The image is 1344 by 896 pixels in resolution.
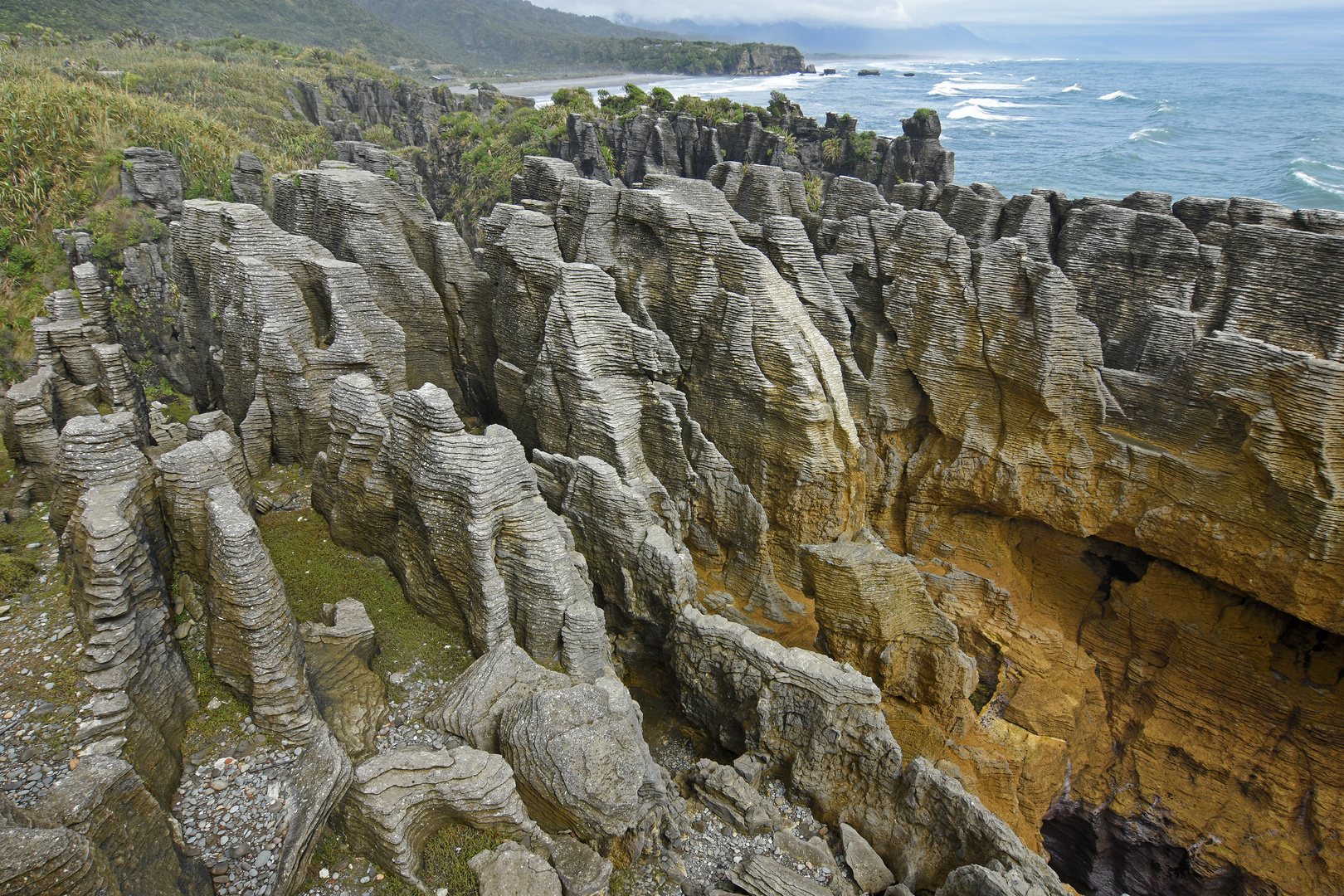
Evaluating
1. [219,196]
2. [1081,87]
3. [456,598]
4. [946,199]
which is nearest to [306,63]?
[219,196]

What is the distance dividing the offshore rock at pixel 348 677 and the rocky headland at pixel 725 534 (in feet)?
0.22

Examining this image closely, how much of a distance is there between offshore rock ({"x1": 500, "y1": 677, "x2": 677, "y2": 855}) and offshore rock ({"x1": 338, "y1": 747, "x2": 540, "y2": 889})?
41 cm

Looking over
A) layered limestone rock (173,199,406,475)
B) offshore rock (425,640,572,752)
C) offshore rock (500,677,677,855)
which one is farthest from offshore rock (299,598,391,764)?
layered limestone rock (173,199,406,475)

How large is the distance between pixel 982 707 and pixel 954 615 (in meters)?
2.18

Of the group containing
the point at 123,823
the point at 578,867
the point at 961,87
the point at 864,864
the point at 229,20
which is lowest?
the point at 864,864

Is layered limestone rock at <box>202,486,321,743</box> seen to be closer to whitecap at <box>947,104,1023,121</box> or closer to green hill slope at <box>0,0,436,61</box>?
green hill slope at <box>0,0,436,61</box>

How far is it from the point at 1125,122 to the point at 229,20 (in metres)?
130

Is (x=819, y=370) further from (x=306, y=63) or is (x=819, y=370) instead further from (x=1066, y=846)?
(x=306, y=63)

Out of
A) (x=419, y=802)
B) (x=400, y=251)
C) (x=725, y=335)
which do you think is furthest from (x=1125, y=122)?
(x=419, y=802)

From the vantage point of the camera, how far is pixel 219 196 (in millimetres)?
27906

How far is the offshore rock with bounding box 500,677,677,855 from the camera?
8664 mm

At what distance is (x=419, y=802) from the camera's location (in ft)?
26.5

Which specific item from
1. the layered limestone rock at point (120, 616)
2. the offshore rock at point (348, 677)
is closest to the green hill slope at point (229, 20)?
the layered limestone rock at point (120, 616)

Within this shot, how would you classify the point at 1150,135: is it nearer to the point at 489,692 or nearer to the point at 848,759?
the point at 848,759
